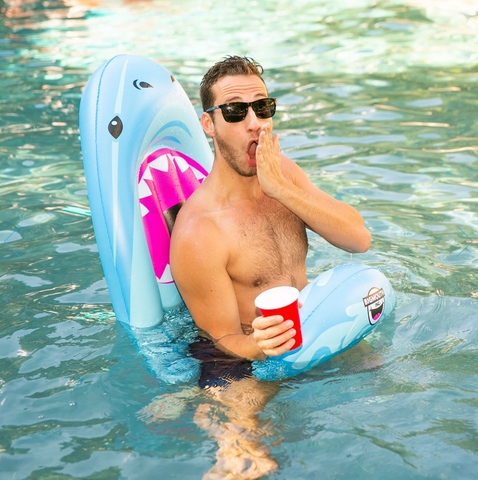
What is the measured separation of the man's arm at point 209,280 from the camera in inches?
115

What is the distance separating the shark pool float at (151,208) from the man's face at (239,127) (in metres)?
0.50

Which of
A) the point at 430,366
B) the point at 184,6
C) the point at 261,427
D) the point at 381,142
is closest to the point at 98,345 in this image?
the point at 261,427

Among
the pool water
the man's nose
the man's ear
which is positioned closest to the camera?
the pool water

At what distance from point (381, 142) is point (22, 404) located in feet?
14.3

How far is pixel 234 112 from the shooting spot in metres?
3.03

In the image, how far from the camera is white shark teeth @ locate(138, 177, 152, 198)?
3496 mm

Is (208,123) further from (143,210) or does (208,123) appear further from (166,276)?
(166,276)

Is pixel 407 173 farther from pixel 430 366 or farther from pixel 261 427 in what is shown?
pixel 261 427

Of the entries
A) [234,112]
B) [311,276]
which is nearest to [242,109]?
[234,112]

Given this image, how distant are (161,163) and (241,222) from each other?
74 cm

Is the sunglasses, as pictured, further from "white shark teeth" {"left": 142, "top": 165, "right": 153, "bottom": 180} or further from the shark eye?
"white shark teeth" {"left": 142, "top": 165, "right": 153, "bottom": 180}

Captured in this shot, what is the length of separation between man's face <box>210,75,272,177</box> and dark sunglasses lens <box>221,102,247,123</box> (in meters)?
0.02

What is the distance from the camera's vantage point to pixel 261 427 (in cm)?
267

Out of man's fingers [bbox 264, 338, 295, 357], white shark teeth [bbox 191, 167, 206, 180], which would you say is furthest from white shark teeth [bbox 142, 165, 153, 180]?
man's fingers [bbox 264, 338, 295, 357]
